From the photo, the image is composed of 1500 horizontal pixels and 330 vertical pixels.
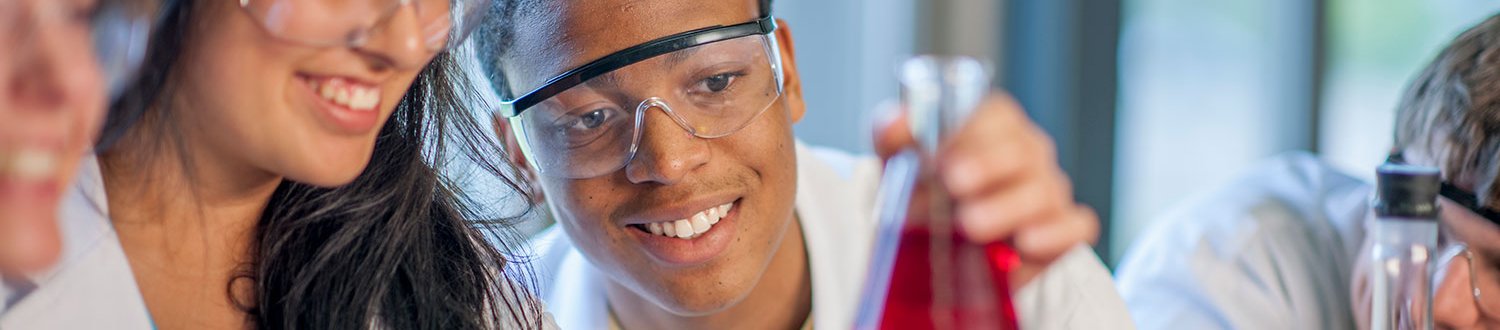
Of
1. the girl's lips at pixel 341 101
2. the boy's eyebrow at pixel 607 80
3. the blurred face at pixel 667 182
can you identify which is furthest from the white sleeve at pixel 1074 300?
the girl's lips at pixel 341 101

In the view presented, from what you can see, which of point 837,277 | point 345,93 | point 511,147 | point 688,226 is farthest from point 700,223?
point 345,93

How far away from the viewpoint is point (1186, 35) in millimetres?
4332

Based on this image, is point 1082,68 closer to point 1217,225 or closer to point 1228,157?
point 1228,157

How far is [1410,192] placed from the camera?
53.5 inches

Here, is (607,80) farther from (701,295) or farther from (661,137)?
(701,295)

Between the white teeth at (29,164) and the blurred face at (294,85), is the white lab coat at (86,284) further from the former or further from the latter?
the white teeth at (29,164)

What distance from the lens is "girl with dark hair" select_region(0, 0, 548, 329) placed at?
1.13 meters

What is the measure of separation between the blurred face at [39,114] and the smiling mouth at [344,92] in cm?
43

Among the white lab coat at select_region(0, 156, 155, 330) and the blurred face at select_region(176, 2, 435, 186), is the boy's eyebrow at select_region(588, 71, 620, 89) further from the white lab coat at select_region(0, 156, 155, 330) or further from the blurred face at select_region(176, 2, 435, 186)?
the white lab coat at select_region(0, 156, 155, 330)

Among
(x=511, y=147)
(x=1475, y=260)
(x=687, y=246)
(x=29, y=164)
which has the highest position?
(x=29, y=164)

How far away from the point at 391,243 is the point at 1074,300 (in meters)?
1.00

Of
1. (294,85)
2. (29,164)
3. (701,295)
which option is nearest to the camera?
(29,164)

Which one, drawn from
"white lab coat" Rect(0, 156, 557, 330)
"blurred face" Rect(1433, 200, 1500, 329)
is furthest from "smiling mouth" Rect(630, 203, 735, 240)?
"blurred face" Rect(1433, 200, 1500, 329)

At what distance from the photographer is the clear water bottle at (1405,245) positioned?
136 cm
